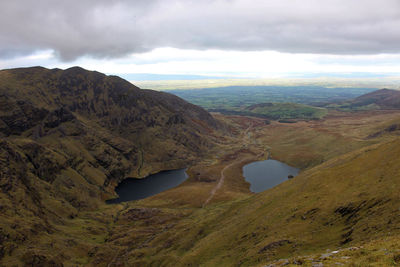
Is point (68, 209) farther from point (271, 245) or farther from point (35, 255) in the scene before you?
point (271, 245)

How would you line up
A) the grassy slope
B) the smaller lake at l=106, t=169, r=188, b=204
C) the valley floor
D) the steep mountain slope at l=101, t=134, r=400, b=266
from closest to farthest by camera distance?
the valley floor, the grassy slope, the steep mountain slope at l=101, t=134, r=400, b=266, the smaller lake at l=106, t=169, r=188, b=204

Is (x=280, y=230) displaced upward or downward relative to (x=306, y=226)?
downward

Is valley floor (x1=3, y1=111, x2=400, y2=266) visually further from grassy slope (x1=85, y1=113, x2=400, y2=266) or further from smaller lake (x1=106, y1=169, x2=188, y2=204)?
smaller lake (x1=106, y1=169, x2=188, y2=204)

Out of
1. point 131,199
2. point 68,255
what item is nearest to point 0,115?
point 131,199

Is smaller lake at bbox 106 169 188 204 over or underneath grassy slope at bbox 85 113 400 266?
underneath

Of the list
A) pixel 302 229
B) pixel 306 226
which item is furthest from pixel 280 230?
pixel 306 226

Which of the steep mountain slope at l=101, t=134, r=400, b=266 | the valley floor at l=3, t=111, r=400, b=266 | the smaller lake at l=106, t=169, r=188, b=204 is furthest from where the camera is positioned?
the smaller lake at l=106, t=169, r=188, b=204

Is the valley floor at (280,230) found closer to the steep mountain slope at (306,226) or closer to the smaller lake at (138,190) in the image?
the steep mountain slope at (306,226)

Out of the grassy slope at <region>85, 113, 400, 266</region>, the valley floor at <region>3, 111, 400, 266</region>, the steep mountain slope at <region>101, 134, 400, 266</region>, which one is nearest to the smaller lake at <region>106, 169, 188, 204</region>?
the valley floor at <region>3, 111, 400, 266</region>

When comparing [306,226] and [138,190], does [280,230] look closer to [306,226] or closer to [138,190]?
[306,226]

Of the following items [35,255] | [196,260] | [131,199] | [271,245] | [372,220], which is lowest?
[131,199]

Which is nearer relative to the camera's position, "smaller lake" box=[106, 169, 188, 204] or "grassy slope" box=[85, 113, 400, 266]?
"grassy slope" box=[85, 113, 400, 266]
